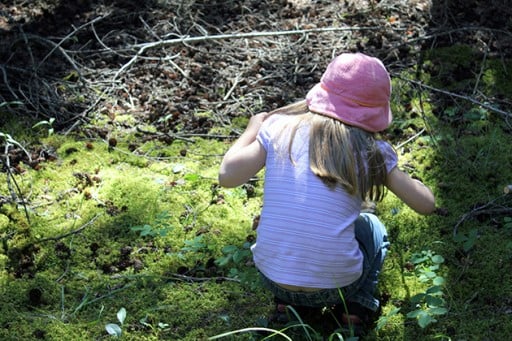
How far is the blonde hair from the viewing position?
2.79 meters

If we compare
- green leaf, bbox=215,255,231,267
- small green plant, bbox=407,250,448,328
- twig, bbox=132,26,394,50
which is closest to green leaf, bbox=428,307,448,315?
small green plant, bbox=407,250,448,328

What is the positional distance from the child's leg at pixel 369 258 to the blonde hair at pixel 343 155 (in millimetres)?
266

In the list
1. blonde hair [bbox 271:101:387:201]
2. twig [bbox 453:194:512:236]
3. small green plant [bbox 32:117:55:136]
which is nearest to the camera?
blonde hair [bbox 271:101:387:201]

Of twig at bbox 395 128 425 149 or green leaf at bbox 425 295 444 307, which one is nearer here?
green leaf at bbox 425 295 444 307

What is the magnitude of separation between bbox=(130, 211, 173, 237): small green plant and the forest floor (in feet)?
0.04

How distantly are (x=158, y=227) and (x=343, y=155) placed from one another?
4.90 feet

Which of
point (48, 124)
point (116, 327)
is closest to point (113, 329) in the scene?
point (116, 327)

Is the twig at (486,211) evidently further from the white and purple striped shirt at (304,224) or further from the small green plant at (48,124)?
the small green plant at (48,124)

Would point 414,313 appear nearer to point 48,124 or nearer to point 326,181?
point 326,181

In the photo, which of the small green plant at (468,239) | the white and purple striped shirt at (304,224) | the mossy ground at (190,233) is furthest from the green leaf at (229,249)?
the small green plant at (468,239)

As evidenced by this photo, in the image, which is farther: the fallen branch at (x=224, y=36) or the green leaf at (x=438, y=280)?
the fallen branch at (x=224, y=36)

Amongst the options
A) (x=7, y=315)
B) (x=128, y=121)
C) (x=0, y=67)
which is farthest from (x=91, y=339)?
(x=0, y=67)

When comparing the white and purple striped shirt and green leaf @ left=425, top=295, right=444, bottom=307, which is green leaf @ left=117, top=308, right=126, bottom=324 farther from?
green leaf @ left=425, top=295, right=444, bottom=307

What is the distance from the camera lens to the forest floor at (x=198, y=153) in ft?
10.9
